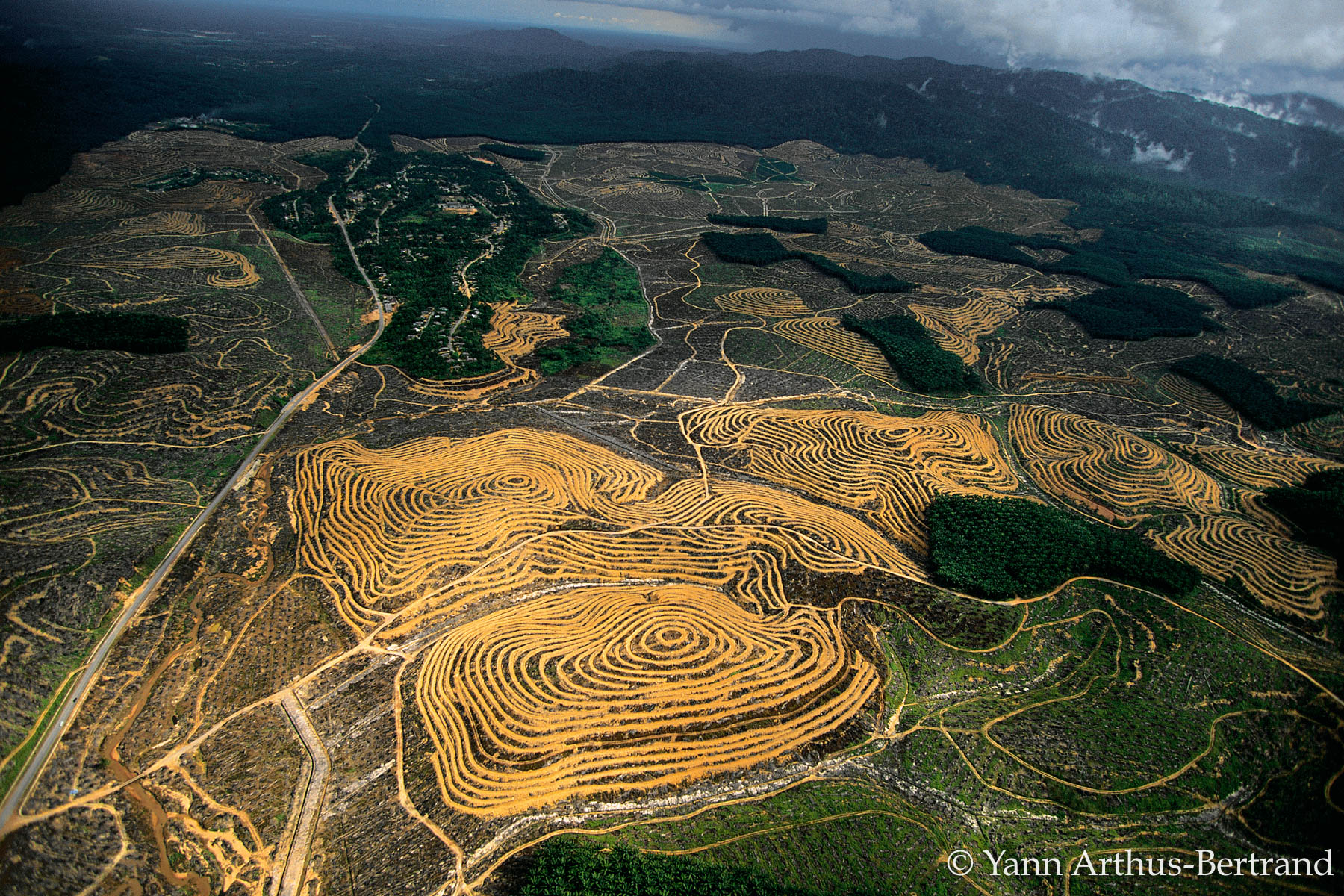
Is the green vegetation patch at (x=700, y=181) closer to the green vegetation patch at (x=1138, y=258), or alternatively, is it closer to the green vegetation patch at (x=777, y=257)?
the green vegetation patch at (x=777, y=257)

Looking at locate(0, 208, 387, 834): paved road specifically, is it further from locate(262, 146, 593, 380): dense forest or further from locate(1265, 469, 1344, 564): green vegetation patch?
locate(1265, 469, 1344, 564): green vegetation patch

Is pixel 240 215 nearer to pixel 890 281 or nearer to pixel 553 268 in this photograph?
pixel 553 268

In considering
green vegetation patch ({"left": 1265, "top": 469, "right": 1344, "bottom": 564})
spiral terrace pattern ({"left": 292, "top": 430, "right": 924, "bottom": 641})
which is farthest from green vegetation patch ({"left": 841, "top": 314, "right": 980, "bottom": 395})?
spiral terrace pattern ({"left": 292, "top": 430, "right": 924, "bottom": 641})

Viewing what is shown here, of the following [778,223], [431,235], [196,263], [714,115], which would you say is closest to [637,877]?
[196,263]

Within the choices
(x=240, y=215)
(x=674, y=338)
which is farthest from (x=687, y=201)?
(x=240, y=215)

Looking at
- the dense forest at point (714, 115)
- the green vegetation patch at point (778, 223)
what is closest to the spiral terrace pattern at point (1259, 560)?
the green vegetation patch at point (778, 223)

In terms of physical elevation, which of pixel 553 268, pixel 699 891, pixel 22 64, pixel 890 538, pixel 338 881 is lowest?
pixel 338 881
